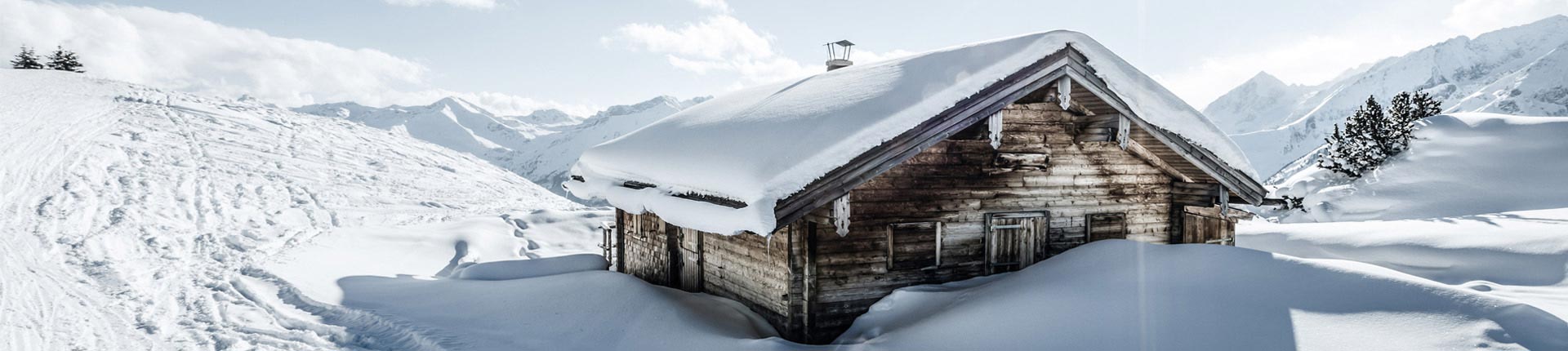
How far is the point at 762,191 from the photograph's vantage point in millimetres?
6945

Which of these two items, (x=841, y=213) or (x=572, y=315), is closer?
(x=841, y=213)

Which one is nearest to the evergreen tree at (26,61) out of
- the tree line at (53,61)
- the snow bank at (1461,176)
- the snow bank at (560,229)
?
the tree line at (53,61)

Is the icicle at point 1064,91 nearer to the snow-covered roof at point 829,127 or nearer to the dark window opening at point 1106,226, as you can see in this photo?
the snow-covered roof at point 829,127

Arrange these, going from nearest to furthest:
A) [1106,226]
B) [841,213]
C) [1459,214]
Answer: [841,213] → [1106,226] → [1459,214]

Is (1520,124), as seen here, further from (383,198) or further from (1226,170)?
(383,198)

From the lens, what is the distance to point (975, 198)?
Answer: 9.43 meters

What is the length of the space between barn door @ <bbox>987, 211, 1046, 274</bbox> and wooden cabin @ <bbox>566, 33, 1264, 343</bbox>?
2cm

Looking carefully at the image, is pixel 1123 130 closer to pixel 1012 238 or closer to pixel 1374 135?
pixel 1012 238

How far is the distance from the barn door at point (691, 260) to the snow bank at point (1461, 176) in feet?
93.9

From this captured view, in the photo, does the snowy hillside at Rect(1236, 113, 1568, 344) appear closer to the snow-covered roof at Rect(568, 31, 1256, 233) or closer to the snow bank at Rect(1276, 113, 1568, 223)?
the snow bank at Rect(1276, 113, 1568, 223)

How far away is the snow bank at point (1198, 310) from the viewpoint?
535 centimetres

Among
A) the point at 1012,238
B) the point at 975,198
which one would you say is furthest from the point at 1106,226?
the point at 975,198

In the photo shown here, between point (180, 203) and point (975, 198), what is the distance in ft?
77.5

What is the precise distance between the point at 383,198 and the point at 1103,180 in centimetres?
2636
